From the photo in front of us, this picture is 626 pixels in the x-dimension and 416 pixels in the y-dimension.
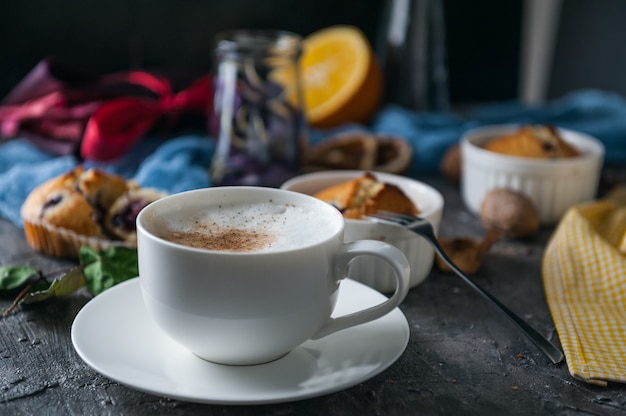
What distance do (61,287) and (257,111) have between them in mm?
640

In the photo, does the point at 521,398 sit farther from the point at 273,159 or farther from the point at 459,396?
the point at 273,159

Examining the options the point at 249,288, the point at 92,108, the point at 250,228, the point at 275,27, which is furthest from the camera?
the point at 275,27

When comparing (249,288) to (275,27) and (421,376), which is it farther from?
(275,27)

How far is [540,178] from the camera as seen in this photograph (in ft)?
4.27

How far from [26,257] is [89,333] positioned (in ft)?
1.27

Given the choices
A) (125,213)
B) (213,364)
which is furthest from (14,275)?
(213,364)

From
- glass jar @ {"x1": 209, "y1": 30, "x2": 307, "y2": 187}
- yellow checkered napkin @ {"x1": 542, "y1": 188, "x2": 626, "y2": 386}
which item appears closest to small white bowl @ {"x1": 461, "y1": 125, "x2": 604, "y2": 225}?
yellow checkered napkin @ {"x1": 542, "y1": 188, "x2": 626, "y2": 386}

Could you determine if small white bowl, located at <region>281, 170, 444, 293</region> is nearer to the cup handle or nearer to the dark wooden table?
the dark wooden table

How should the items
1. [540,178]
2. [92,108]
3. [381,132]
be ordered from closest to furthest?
1. [540,178]
2. [92,108]
3. [381,132]

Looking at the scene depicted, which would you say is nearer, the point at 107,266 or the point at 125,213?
the point at 107,266

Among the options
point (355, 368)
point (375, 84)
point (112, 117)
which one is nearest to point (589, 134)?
point (375, 84)

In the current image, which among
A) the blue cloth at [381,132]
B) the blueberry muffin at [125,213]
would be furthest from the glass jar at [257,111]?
the blueberry muffin at [125,213]

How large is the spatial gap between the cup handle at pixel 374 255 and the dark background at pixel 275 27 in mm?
1101

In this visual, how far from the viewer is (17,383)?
765 millimetres
